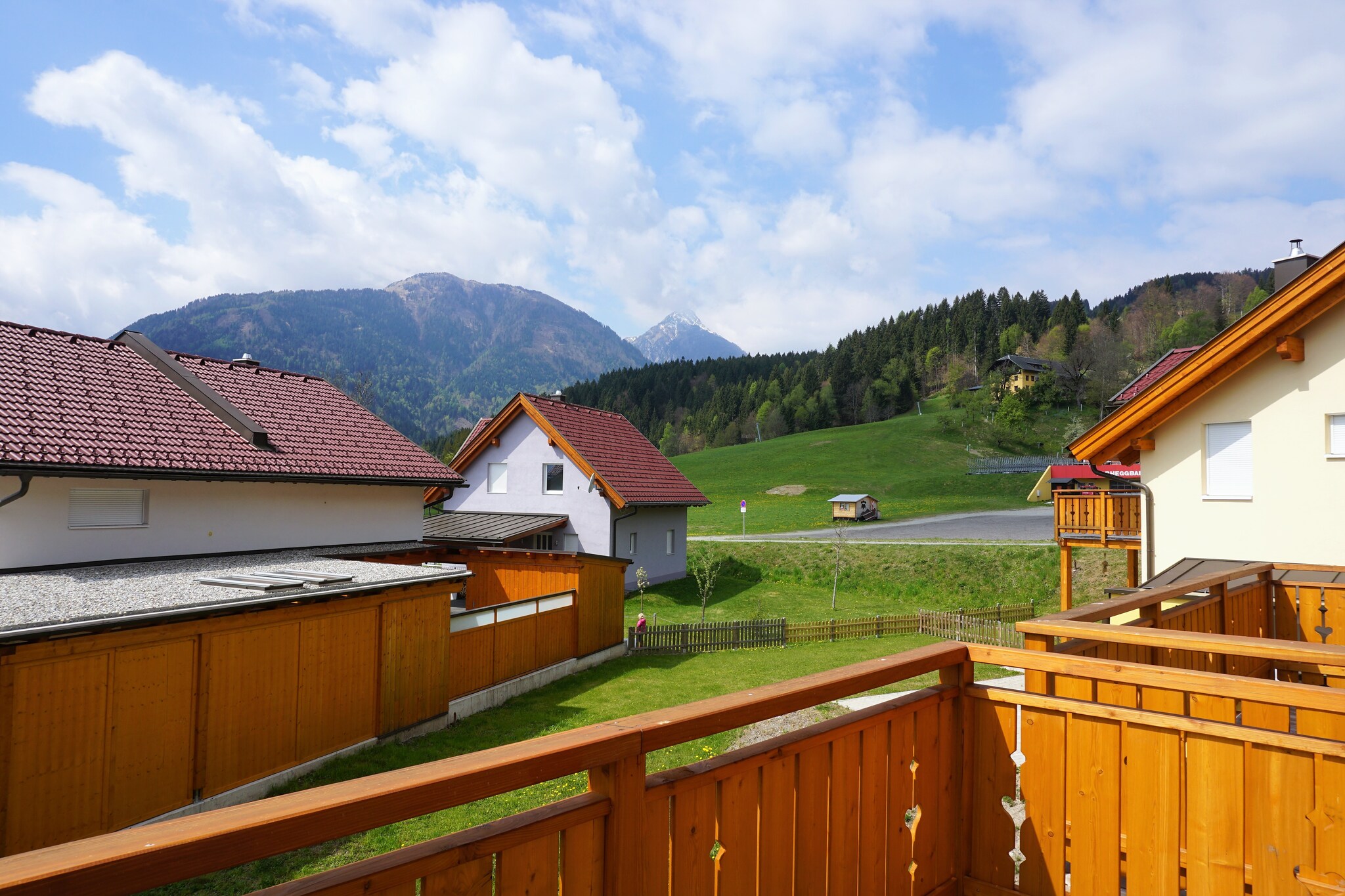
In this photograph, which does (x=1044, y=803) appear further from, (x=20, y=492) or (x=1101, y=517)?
(x=1101, y=517)

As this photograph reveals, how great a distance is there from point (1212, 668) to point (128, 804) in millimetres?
11124

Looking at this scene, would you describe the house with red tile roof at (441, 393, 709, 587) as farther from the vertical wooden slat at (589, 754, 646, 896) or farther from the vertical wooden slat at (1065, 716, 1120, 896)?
the vertical wooden slat at (589, 754, 646, 896)

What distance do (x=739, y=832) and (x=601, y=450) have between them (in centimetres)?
2748

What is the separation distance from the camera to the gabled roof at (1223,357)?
1202 centimetres

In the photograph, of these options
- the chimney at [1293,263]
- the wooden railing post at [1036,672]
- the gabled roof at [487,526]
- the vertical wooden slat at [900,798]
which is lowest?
the gabled roof at [487,526]

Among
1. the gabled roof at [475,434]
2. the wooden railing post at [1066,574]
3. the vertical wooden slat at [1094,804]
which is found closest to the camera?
the vertical wooden slat at [1094,804]

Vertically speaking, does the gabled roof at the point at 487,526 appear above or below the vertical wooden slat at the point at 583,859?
below

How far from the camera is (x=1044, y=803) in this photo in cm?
343

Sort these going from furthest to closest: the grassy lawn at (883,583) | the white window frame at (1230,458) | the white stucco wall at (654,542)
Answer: the white stucco wall at (654,542) < the grassy lawn at (883,583) < the white window frame at (1230,458)

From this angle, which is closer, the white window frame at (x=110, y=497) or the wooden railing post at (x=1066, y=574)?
the white window frame at (x=110, y=497)

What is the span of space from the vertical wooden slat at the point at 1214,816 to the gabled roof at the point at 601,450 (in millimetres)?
24578

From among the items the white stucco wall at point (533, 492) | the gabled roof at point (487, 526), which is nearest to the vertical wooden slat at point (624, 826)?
the gabled roof at point (487, 526)

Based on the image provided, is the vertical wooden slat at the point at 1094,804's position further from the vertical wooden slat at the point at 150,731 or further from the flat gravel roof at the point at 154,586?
the vertical wooden slat at the point at 150,731

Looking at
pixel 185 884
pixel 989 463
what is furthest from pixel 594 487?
pixel 989 463
